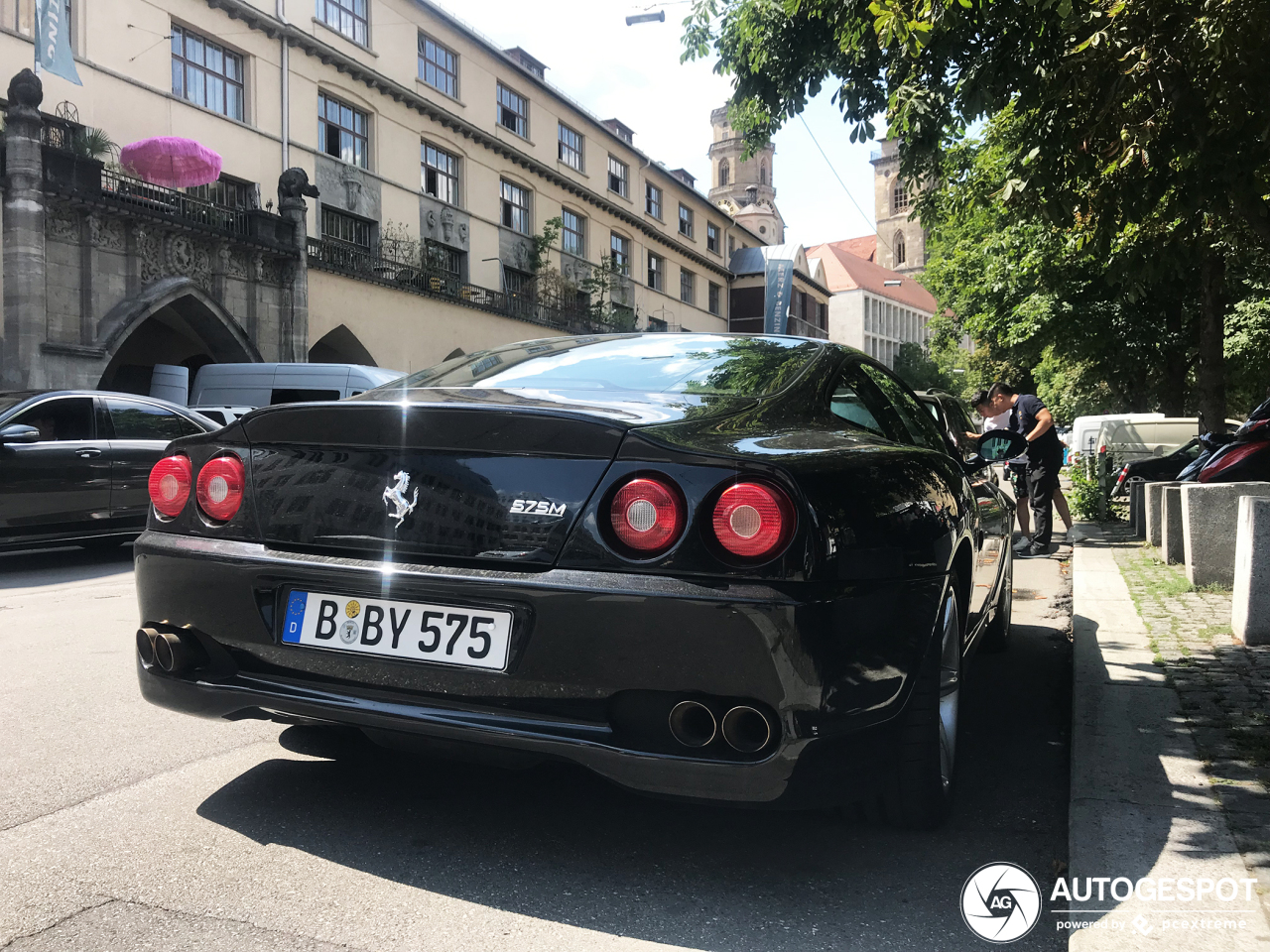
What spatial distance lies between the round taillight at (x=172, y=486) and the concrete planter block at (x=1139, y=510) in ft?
33.4

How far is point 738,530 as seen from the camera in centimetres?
237

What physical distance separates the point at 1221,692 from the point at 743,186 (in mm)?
102851

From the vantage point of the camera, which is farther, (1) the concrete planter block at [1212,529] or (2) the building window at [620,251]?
(2) the building window at [620,251]

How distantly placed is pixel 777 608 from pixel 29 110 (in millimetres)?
19672

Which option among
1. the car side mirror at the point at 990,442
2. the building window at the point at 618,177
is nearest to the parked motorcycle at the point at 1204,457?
the car side mirror at the point at 990,442

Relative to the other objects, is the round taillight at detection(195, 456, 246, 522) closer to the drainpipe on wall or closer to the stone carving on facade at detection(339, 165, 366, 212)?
the drainpipe on wall

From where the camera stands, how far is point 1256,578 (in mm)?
5250

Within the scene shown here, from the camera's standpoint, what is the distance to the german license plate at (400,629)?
2.49 meters

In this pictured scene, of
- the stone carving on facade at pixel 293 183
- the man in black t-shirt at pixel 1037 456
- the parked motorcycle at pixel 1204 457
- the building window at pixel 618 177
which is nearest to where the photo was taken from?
the man in black t-shirt at pixel 1037 456

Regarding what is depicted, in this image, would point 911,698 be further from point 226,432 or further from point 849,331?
point 849,331

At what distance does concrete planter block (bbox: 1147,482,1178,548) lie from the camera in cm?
990

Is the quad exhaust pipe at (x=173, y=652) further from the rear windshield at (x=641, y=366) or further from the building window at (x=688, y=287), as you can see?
the building window at (x=688, y=287)

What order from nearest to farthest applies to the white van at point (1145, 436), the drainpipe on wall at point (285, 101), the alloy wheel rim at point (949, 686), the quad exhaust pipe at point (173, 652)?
the quad exhaust pipe at point (173, 652)
the alloy wheel rim at point (949, 686)
the white van at point (1145, 436)
the drainpipe on wall at point (285, 101)

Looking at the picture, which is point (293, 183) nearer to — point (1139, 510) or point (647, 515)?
point (1139, 510)
